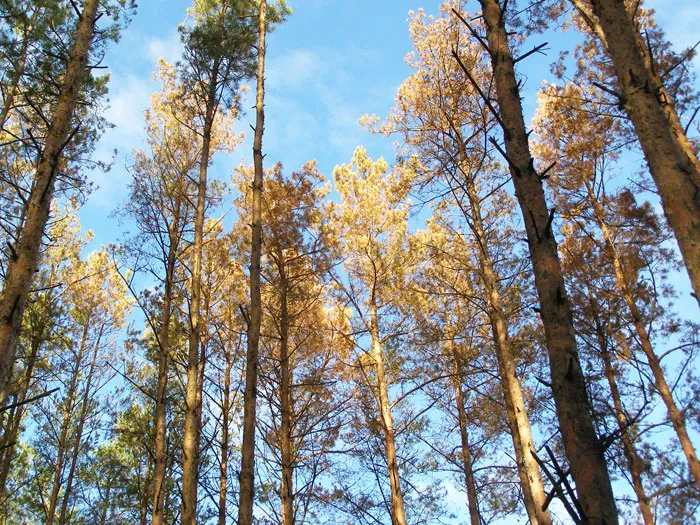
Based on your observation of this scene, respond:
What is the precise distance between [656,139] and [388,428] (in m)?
7.14

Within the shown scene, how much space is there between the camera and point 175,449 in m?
10.8

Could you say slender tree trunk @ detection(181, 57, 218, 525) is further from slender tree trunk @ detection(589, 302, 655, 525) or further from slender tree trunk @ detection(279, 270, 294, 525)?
slender tree trunk @ detection(589, 302, 655, 525)

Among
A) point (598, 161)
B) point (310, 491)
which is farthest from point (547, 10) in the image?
point (310, 491)

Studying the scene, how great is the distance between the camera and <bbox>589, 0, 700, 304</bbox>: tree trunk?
3.12 metres

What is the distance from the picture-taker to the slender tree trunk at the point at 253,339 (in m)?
5.52

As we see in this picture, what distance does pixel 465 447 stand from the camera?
11703 mm

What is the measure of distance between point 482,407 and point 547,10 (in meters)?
7.54

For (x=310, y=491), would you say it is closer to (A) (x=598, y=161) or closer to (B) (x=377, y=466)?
(B) (x=377, y=466)

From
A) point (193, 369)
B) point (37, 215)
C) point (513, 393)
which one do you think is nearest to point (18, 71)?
point (37, 215)

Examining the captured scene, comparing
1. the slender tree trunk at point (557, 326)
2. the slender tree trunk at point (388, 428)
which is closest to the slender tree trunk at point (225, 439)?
the slender tree trunk at point (388, 428)

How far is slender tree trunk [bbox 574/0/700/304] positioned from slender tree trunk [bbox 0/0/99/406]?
4.76 meters

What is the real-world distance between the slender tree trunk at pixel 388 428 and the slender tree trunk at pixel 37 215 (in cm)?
611

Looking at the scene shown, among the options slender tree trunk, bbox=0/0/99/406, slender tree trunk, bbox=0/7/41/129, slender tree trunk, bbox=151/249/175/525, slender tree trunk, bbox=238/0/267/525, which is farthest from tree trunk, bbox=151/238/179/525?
slender tree trunk, bbox=0/7/41/129

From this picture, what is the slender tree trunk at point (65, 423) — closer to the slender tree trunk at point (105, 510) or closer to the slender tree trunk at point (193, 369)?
the slender tree trunk at point (105, 510)
